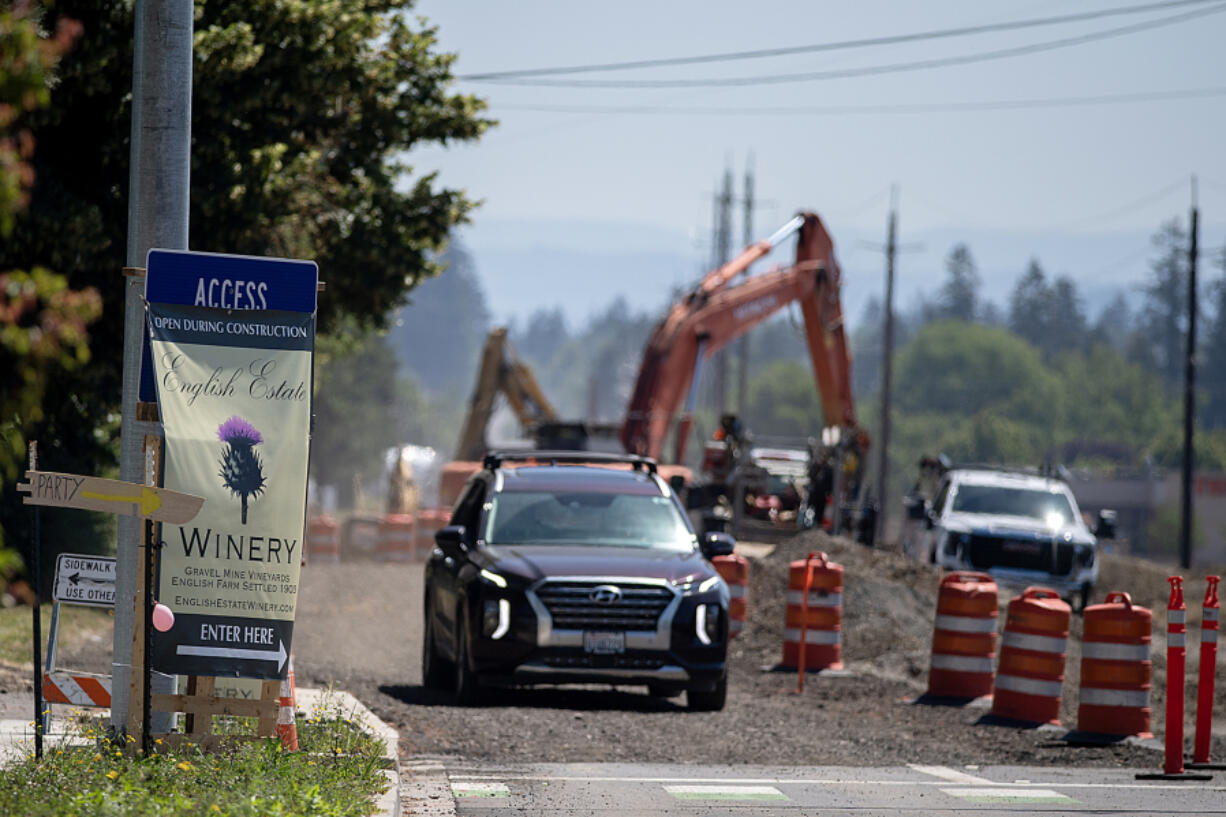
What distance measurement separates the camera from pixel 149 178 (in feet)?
31.0

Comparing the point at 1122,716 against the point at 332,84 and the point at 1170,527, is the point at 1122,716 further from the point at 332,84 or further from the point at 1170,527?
the point at 1170,527

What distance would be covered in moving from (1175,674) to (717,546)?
4.04 meters

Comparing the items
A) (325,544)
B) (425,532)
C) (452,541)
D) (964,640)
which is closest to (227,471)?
(452,541)

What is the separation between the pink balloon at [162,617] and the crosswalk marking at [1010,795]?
15.3 feet

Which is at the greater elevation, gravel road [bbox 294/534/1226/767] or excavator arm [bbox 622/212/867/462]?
excavator arm [bbox 622/212/867/462]

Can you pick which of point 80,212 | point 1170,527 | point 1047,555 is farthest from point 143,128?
point 1170,527

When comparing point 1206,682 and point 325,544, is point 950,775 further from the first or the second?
point 325,544

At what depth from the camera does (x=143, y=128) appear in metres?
9.43

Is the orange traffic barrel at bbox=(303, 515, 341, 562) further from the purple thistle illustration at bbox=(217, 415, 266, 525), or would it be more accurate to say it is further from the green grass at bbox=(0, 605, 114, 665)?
the purple thistle illustration at bbox=(217, 415, 266, 525)

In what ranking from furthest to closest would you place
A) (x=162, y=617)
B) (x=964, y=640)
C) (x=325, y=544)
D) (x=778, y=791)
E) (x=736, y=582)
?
(x=325, y=544)
(x=736, y=582)
(x=964, y=640)
(x=778, y=791)
(x=162, y=617)

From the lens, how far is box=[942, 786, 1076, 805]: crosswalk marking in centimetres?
1012

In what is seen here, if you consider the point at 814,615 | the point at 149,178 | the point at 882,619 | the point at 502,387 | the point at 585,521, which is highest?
the point at 149,178

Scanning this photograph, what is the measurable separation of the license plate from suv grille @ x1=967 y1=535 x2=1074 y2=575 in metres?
14.4

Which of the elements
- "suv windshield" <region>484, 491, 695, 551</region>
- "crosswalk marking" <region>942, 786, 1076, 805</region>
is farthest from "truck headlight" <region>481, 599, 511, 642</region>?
"crosswalk marking" <region>942, 786, 1076, 805</region>
